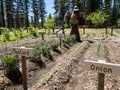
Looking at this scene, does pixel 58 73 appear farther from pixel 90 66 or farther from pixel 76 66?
pixel 90 66

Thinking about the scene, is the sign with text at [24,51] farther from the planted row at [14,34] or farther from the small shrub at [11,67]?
the planted row at [14,34]

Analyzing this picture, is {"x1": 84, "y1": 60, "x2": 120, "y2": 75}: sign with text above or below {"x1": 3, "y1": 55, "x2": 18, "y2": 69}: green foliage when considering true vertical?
above

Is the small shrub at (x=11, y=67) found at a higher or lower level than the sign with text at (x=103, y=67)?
lower

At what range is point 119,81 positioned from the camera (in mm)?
8242

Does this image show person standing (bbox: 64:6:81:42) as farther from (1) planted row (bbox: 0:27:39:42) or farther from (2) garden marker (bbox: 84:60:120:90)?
(2) garden marker (bbox: 84:60:120:90)

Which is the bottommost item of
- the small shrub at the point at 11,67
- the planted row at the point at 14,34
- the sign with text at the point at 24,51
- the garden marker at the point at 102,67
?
the small shrub at the point at 11,67

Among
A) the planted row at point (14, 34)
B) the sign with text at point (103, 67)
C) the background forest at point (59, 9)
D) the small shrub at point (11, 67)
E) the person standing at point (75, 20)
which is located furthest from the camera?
the background forest at point (59, 9)

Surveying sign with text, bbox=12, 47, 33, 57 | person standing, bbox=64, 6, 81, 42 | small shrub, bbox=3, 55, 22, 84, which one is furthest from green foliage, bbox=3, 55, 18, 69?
person standing, bbox=64, 6, 81, 42

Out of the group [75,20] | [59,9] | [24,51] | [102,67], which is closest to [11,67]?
[24,51]

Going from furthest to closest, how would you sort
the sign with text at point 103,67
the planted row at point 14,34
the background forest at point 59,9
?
the background forest at point 59,9, the planted row at point 14,34, the sign with text at point 103,67

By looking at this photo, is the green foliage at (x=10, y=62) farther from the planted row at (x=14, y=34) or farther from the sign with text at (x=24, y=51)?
the planted row at (x=14, y=34)

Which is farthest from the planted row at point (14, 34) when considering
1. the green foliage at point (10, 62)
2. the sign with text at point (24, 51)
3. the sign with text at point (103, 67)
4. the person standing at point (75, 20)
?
the sign with text at point (103, 67)

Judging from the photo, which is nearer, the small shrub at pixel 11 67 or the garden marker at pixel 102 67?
the garden marker at pixel 102 67

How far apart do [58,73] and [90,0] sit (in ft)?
123
